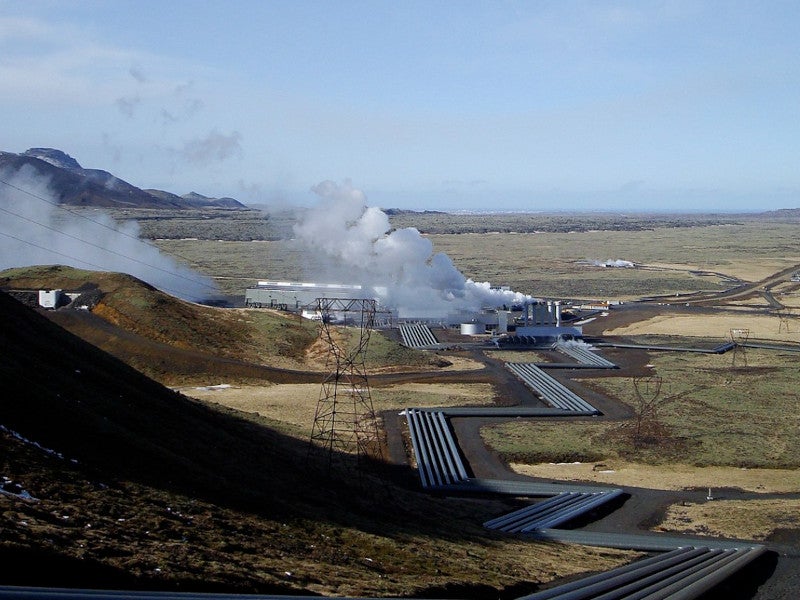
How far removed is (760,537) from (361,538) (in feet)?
44.8

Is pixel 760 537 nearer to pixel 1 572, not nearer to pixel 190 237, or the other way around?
pixel 1 572

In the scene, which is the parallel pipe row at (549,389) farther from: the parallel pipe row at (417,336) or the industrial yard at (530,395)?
the parallel pipe row at (417,336)

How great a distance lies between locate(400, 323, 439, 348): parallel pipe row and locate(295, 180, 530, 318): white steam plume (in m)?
3.69

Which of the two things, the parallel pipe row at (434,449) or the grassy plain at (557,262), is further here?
the grassy plain at (557,262)

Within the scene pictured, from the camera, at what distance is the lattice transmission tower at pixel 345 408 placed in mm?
33312

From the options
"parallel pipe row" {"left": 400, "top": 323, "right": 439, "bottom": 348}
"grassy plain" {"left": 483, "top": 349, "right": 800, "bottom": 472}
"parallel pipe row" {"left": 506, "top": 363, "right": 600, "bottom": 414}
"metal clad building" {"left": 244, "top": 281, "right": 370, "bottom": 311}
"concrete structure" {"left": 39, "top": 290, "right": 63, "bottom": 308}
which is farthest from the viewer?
"metal clad building" {"left": 244, "top": 281, "right": 370, "bottom": 311}

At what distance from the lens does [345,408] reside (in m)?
47.2

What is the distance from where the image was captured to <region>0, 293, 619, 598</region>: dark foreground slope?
1555 cm

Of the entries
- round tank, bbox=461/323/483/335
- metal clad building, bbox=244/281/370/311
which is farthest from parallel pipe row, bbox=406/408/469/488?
metal clad building, bbox=244/281/370/311

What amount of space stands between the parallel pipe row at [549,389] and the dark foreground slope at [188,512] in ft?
58.4

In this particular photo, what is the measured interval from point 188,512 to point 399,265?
208 ft

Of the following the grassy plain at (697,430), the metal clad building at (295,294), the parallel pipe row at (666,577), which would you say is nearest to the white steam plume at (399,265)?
the metal clad building at (295,294)

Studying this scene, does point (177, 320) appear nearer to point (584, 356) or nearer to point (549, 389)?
point (549, 389)

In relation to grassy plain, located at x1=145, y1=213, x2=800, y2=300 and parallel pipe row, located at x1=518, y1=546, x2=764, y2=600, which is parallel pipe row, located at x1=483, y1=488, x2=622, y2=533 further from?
grassy plain, located at x1=145, y1=213, x2=800, y2=300
